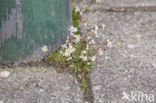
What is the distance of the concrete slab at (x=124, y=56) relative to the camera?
181 centimetres

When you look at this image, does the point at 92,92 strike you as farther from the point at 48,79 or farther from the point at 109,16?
the point at 109,16

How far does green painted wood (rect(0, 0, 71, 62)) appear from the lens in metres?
1.85

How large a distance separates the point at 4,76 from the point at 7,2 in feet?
1.45

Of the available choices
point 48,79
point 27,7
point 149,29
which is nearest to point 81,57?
point 48,79

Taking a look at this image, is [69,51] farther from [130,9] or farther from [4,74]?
[130,9]

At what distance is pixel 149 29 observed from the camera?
2389 mm

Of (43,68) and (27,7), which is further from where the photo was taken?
(43,68)

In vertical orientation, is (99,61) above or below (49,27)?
below

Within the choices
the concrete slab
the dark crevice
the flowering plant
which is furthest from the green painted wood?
the dark crevice

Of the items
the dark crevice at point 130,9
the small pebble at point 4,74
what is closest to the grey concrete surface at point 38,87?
the small pebble at point 4,74

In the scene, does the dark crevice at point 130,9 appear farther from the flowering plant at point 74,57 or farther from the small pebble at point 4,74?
the small pebble at point 4,74

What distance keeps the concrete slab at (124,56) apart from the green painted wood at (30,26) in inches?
13.7

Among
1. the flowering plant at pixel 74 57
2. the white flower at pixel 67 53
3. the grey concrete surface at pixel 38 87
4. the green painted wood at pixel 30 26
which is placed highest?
the green painted wood at pixel 30 26

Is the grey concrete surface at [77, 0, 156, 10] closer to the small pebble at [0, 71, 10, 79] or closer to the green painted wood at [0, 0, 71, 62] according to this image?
the green painted wood at [0, 0, 71, 62]
